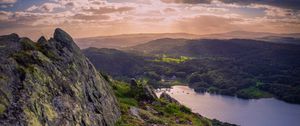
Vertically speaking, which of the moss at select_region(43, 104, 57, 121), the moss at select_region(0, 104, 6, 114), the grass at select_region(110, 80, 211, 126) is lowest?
the grass at select_region(110, 80, 211, 126)

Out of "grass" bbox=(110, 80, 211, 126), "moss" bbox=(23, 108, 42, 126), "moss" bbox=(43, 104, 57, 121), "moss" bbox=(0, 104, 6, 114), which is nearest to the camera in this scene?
"moss" bbox=(0, 104, 6, 114)

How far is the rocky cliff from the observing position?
18250 mm

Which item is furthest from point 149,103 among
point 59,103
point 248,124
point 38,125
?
point 248,124

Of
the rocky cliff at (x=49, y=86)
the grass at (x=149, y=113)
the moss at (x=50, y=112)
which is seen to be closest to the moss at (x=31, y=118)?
the rocky cliff at (x=49, y=86)

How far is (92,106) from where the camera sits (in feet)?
93.7

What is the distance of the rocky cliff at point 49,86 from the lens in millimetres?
18250

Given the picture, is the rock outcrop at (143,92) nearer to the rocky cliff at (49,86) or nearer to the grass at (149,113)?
the grass at (149,113)

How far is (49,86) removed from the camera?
2233 cm

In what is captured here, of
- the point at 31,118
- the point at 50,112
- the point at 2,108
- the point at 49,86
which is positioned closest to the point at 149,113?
the point at 49,86

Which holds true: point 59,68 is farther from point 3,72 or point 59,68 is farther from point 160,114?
point 160,114

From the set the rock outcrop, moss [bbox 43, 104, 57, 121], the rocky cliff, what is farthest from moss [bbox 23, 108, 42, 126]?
the rock outcrop

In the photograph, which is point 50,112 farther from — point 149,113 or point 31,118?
point 149,113

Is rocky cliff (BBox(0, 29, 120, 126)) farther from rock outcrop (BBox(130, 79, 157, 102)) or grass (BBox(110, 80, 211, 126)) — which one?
rock outcrop (BBox(130, 79, 157, 102))

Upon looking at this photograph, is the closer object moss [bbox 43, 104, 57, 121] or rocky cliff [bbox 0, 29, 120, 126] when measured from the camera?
rocky cliff [bbox 0, 29, 120, 126]
